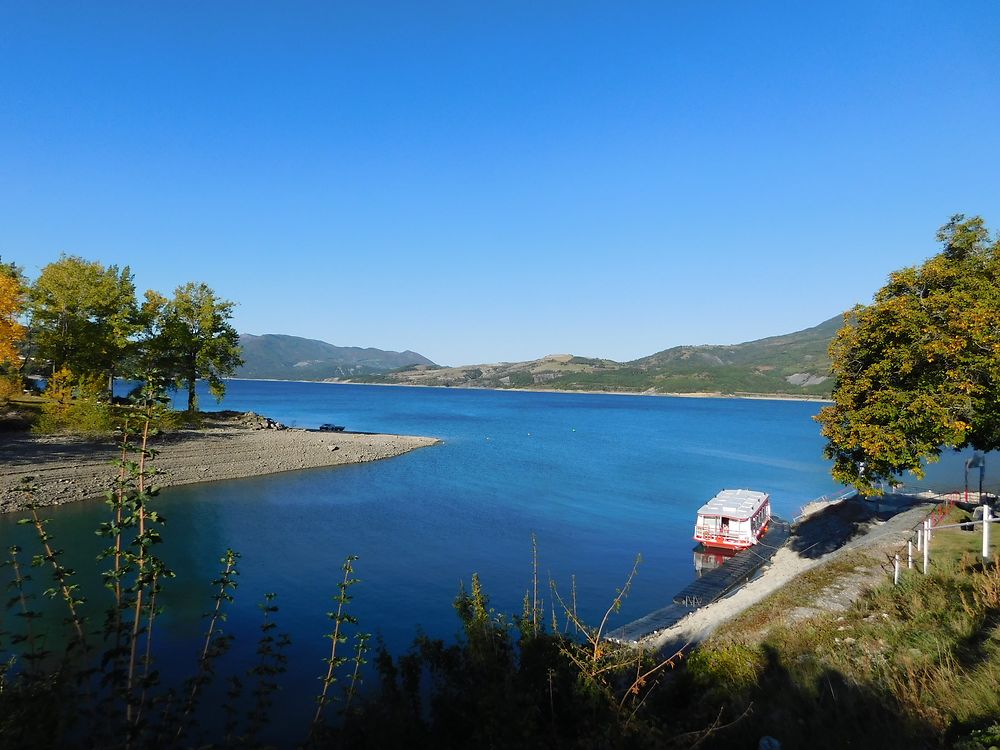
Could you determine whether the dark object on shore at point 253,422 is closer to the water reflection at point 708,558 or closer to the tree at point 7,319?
the tree at point 7,319

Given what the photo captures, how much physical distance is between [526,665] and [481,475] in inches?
2026

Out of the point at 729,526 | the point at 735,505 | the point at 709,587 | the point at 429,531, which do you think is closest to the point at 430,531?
the point at 429,531

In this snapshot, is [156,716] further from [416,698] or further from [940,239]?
[940,239]

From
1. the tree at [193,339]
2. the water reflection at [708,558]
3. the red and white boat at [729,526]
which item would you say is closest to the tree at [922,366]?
the water reflection at [708,558]

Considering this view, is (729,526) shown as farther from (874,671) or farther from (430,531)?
(874,671)

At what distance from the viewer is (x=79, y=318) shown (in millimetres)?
54656

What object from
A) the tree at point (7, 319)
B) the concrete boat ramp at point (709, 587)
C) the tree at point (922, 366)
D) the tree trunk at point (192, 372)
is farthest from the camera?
the tree trunk at point (192, 372)

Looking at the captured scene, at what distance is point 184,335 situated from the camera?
62.2 metres

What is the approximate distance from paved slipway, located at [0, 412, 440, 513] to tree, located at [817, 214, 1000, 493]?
29334mm

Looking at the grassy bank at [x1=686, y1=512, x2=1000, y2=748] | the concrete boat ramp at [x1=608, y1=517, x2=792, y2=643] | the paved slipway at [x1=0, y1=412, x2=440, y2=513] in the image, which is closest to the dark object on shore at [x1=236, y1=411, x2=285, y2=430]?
the paved slipway at [x1=0, y1=412, x2=440, y2=513]

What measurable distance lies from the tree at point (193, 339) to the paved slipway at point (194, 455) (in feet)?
19.9

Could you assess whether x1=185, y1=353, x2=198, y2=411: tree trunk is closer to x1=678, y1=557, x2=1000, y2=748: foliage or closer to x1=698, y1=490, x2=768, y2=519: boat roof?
x1=698, y1=490, x2=768, y2=519: boat roof

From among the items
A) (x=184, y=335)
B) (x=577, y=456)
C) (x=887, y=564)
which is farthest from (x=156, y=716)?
(x=577, y=456)

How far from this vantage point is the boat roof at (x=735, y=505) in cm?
3534
